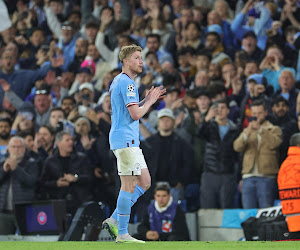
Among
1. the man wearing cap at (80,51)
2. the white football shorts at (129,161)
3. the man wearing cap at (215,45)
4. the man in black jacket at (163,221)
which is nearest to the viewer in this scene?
the white football shorts at (129,161)

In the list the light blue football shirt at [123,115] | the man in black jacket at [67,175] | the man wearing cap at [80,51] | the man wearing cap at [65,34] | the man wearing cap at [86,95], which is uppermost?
the man wearing cap at [65,34]

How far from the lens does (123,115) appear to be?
8.02 m

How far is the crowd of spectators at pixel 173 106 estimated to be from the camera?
1269 centimetres

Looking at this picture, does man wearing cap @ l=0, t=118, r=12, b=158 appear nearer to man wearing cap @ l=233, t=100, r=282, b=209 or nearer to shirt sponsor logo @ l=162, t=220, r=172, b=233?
shirt sponsor logo @ l=162, t=220, r=172, b=233

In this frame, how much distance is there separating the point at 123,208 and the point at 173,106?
613 cm

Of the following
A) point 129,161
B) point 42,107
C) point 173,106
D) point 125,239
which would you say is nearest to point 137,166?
point 129,161

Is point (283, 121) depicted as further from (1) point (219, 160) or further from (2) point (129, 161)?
(2) point (129, 161)

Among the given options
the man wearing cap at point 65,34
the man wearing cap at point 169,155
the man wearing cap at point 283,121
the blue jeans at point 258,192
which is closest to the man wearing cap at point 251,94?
the man wearing cap at point 283,121

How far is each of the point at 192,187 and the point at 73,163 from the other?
7.16ft

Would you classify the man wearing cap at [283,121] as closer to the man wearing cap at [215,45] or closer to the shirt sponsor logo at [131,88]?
the man wearing cap at [215,45]

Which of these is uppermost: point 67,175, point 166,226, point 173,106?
point 173,106

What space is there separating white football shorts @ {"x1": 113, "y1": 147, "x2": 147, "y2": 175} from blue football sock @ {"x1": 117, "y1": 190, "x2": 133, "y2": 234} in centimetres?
24

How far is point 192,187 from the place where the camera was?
13.3 meters

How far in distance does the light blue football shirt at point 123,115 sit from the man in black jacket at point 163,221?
418cm
